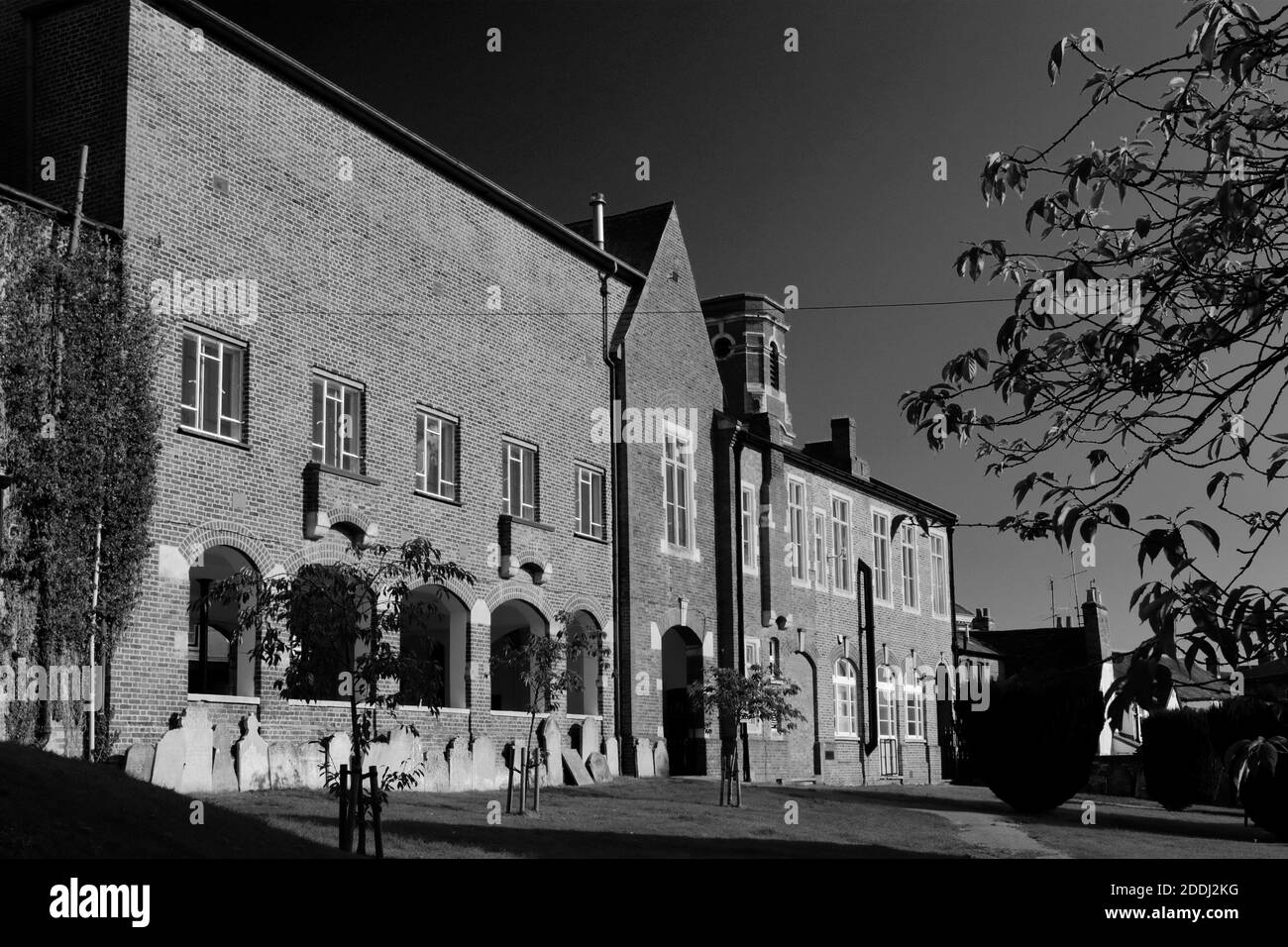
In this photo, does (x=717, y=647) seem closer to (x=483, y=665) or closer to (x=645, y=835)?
(x=483, y=665)

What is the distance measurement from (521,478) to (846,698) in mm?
16877

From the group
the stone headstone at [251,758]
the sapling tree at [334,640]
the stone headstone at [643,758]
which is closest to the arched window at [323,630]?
the sapling tree at [334,640]

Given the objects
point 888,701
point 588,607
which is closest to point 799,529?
point 888,701

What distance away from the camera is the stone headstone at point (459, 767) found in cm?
2348

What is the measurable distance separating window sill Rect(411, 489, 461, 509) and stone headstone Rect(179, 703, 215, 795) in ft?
21.0

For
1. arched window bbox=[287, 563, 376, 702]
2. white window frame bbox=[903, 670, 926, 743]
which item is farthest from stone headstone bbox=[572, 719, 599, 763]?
white window frame bbox=[903, 670, 926, 743]

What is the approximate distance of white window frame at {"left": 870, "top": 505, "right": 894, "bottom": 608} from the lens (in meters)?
42.8

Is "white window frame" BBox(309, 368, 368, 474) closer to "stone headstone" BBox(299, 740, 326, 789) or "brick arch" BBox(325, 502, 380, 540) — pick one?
"brick arch" BBox(325, 502, 380, 540)

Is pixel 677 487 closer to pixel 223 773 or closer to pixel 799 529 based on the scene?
pixel 799 529

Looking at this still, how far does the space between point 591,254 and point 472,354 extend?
5.43 m

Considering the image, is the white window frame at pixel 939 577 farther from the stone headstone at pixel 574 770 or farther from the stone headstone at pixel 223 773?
the stone headstone at pixel 223 773

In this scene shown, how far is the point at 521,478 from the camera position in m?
27.8

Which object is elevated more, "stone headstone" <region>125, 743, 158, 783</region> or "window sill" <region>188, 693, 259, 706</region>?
"window sill" <region>188, 693, 259, 706</region>
